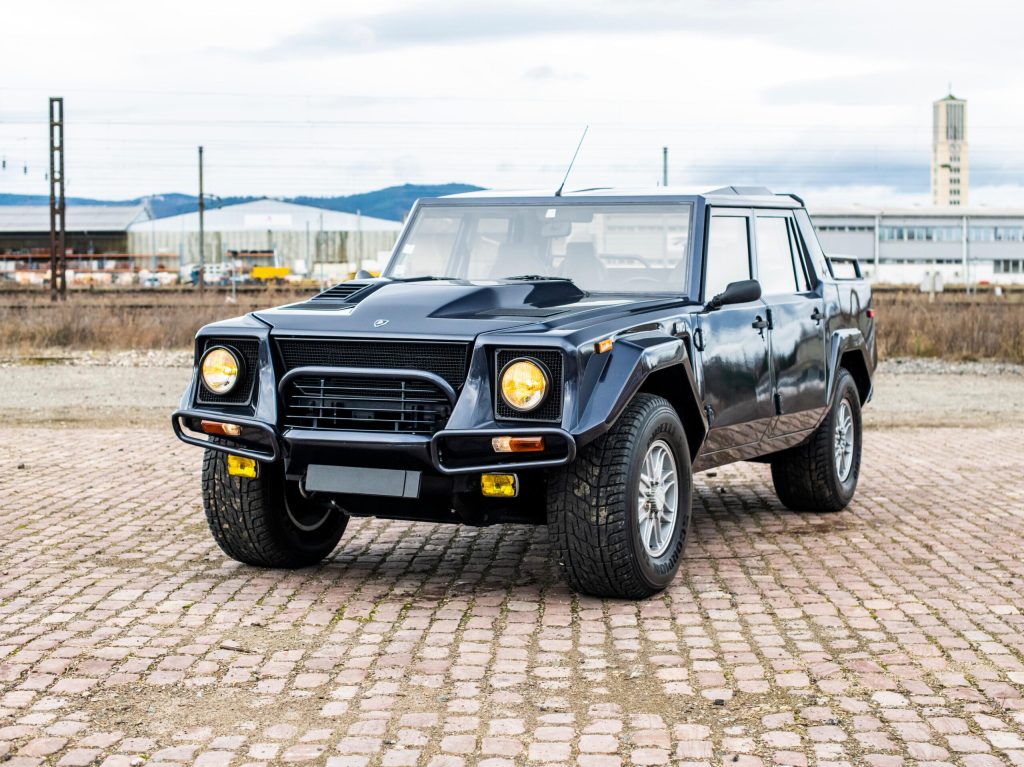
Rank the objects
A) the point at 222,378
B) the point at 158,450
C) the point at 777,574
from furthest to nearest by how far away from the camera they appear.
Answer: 1. the point at 158,450
2. the point at 777,574
3. the point at 222,378

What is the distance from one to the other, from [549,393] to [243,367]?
1534 mm

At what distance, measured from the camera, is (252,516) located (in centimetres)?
688

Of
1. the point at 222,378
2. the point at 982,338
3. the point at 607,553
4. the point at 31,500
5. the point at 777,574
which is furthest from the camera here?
the point at 982,338

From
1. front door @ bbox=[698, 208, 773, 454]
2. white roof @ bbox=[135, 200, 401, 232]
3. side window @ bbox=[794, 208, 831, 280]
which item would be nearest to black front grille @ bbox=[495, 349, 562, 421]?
front door @ bbox=[698, 208, 773, 454]

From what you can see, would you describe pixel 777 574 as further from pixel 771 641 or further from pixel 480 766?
pixel 480 766

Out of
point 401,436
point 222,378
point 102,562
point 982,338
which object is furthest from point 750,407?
point 982,338

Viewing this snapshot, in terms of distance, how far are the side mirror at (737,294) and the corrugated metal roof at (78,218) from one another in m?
102

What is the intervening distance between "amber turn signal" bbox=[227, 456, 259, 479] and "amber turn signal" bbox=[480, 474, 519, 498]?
1181 mm

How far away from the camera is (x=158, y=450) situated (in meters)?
12.8

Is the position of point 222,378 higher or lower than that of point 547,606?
higher

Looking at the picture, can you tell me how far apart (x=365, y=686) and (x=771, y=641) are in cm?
173

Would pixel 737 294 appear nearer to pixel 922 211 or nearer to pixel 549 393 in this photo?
pixel 549 393

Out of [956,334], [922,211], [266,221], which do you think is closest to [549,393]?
[956,334]

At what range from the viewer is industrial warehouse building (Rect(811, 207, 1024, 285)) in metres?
104
